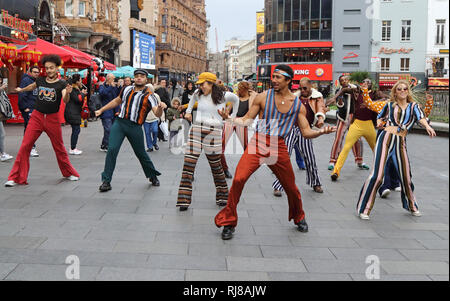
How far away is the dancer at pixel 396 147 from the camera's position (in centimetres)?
571

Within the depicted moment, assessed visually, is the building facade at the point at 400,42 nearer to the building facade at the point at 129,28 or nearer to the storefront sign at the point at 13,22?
the building facade at the point at 129,28

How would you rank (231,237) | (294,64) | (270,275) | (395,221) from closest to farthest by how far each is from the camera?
(270,275), (231,237), (395,221), (294,64)

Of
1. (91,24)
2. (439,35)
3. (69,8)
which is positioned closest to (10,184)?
(69,8)

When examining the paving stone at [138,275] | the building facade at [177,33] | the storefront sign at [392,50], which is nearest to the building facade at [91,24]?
the building facade at [177,33]

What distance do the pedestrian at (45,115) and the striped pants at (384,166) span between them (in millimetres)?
4556

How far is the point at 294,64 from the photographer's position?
5350 centimetres

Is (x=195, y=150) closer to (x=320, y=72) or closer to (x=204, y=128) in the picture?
(x=204, y=128)

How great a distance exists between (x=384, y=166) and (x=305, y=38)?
Answer: 163 feet

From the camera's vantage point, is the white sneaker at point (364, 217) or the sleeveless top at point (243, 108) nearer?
the white sneaker at point (364, 217)

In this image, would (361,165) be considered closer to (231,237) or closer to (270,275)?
(231,237)

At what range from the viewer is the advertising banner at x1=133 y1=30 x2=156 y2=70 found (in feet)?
148

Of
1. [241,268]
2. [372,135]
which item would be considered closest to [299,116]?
[241,268]

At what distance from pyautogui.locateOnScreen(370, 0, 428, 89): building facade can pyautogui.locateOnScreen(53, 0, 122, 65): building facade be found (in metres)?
27.6
